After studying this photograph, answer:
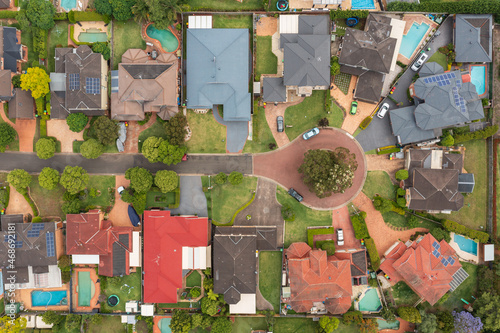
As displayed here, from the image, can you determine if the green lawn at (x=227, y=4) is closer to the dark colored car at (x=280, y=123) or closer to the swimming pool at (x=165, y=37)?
the swimming pool at (x=165, y=37)

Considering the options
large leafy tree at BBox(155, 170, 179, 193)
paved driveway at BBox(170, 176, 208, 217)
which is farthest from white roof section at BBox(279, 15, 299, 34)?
large leafy tree at BBox(155, 170, 179, 193)

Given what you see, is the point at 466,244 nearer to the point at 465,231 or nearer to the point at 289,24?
the point at 465,231

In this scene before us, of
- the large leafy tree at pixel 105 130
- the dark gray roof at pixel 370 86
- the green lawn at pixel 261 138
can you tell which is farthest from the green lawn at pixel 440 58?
the large leafy tree at pixel 105 130

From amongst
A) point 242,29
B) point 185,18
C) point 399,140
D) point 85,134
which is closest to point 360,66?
point 399,140

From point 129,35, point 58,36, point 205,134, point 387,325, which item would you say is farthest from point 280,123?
point 58,36

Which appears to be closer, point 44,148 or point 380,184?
point 44,148

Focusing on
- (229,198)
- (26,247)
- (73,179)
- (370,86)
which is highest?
(370,86)

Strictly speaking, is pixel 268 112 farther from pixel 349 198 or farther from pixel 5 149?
pixel 5 149
